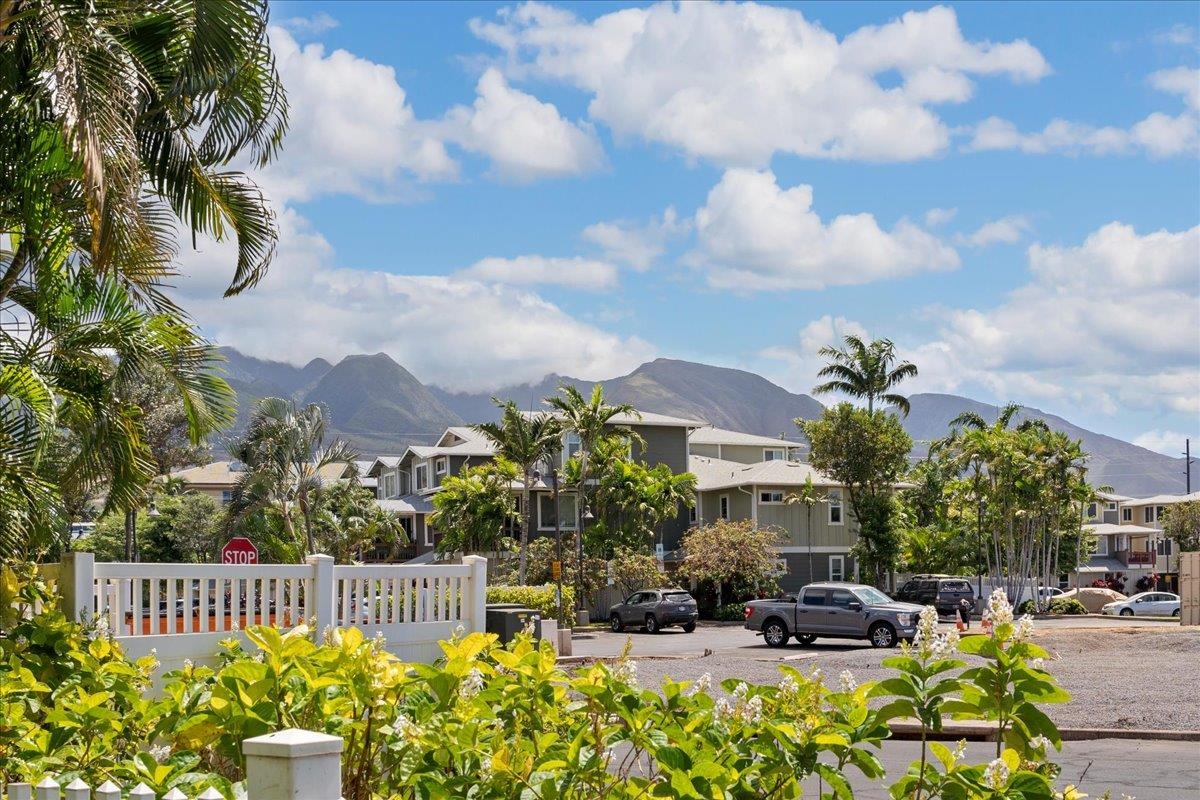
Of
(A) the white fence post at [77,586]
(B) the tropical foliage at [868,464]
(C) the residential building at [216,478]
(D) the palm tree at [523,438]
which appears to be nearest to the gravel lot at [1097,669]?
(A) the white fence post at [77,586]

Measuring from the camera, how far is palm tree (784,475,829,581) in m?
60.8

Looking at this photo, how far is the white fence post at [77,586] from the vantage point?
1177 centimetres

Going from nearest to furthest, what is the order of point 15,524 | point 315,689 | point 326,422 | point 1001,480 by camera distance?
1. point 315,689
2. point 15,524
3. point 326,422
4. point 1001,480

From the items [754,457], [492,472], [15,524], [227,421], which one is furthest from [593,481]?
[15,524]

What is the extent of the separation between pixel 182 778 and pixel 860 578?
5898 cm

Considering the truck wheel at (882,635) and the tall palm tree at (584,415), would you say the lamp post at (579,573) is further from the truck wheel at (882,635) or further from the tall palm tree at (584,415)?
the truck wheel at (882,635)

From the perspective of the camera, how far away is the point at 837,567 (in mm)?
63688

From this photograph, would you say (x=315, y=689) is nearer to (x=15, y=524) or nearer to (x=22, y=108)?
(x=15, y=524)

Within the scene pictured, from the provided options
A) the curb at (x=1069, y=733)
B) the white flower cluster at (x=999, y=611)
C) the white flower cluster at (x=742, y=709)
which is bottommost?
the curb at (x=1069, y=733)

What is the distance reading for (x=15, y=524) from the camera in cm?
1077

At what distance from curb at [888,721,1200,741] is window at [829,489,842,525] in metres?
47.1

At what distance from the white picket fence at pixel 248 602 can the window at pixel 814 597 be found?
2147 cm

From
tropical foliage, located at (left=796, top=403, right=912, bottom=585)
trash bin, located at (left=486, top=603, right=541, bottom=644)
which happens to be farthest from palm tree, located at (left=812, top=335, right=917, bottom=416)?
trash bin, located at (left=486, top=603, right=541, bottom=644)

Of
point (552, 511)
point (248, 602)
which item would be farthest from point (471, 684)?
point (552, 511)
